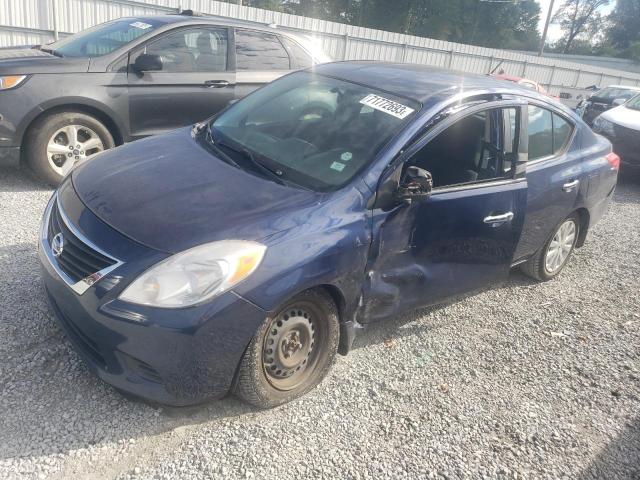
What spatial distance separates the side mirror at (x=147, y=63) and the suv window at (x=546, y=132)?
11.7 feet

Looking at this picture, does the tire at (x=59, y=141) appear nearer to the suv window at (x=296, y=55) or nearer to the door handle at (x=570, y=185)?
the suv window at (x=296, y=55)

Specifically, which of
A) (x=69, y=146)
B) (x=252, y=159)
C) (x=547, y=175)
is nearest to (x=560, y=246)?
(x=547, y=175)

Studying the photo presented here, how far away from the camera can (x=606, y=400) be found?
11.0 feet

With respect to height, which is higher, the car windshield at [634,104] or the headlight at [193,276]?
the car windshield at [634,104]

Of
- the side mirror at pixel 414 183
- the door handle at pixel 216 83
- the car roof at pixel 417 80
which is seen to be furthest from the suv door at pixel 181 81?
the side mirror at pixel 414 183

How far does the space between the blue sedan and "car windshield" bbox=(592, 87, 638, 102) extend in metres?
11.7

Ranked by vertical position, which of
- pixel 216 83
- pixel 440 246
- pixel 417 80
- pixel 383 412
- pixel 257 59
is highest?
pixel 417 80

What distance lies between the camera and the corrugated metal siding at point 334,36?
1201 cm

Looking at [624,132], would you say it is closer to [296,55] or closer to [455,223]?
[296,55]

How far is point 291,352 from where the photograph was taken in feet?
9.20

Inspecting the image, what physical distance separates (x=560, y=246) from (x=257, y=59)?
3869 millimetres

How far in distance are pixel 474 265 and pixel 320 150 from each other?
1.33 m

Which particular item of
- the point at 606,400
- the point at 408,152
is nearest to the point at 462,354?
the point at 606,400

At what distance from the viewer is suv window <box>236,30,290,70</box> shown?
6.17 meters
